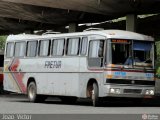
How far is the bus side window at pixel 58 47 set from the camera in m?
26.6

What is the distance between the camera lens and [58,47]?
26781 millimetres

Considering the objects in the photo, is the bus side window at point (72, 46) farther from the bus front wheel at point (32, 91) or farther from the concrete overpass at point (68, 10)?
the concrete overpass at point (68, 10)

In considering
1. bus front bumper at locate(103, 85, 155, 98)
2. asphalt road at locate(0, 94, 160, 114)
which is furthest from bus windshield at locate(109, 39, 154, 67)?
asphalt road at locate(0, 94, 160, 114)

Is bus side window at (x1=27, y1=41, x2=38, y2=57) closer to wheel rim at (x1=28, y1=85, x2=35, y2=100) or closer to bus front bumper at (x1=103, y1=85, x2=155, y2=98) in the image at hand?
wheel rim at (x1=28, y1=85, x2=35, y2=100)

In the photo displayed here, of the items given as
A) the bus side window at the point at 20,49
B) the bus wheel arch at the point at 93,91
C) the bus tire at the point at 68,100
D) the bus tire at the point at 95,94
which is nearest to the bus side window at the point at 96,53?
the bus wheel arch at the point at 93,91

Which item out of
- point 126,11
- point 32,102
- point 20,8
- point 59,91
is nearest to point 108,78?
point 59,91

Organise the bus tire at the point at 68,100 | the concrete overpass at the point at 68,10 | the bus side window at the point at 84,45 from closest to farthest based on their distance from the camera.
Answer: the bus side window at the point at 84,45
the bus tire at the point at 68,100
the concrete overpass at the point at 68,10

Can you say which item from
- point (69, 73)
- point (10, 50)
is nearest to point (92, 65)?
point (69, 73)

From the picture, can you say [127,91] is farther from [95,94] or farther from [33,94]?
[33,94]

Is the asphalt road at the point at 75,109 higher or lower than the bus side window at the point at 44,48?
lower

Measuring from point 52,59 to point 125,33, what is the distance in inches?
166

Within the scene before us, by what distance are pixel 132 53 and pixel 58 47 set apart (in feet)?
13.2

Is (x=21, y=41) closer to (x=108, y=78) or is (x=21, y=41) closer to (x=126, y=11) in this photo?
(x=108, y=78)

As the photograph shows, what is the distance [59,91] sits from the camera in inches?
1056
